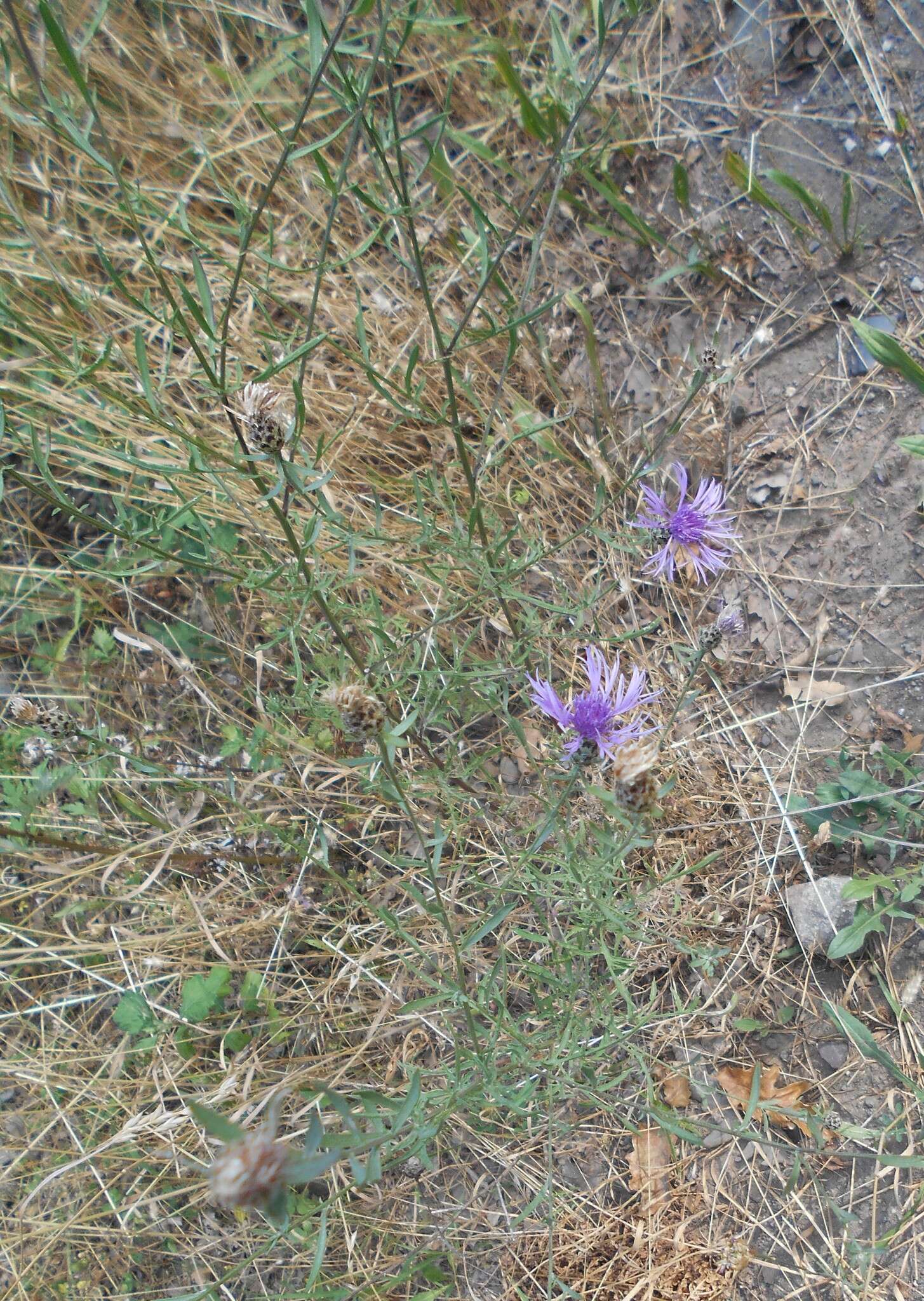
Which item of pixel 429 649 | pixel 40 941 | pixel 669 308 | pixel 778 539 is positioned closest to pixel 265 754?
pixel 429 649

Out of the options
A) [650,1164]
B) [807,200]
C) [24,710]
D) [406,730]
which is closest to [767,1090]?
[650,1164]

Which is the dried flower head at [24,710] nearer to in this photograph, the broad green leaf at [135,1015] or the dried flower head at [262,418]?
the broad green leaf at [135,1015]

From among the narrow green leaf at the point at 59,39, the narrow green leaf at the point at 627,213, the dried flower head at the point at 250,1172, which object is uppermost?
the narrow green leaf at the point at 59,39

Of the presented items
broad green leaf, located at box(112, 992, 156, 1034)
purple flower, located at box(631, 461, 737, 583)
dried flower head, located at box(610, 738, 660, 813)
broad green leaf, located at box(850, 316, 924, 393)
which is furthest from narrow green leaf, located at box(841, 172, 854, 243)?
broad green leaf, located at box(112, 992, 156, 1034)

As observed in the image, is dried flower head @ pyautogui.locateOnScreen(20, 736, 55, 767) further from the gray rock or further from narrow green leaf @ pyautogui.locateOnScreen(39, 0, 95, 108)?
the gray rock

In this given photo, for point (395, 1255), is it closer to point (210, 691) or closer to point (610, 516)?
point (210, 691)

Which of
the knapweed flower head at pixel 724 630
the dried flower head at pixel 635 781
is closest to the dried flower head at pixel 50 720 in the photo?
the dried flower head at pixel 635 781
